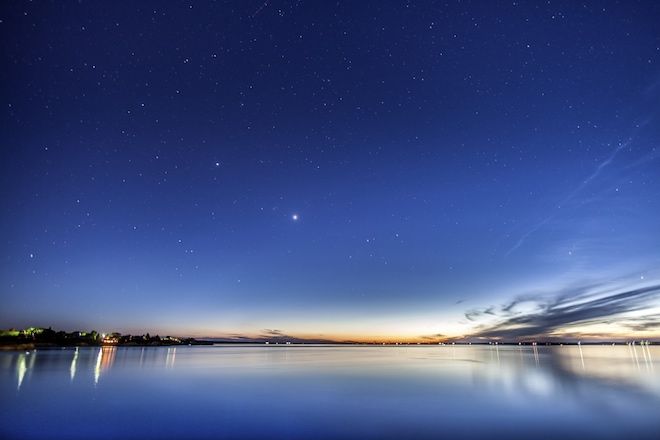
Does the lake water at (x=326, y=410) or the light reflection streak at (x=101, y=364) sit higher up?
the light reflection streak at (x=101, y=364)

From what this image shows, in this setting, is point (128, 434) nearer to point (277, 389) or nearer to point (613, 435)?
point (277, 389)

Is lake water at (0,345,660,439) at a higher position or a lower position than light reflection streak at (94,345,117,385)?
lower

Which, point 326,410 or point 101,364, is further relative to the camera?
point 101,364

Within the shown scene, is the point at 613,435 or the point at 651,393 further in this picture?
the point at 651,393

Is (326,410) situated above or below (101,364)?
below

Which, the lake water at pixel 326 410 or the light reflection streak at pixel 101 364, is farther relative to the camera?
the light reflection streak at pixel 101 364

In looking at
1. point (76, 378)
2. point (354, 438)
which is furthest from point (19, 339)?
point (354, 438)

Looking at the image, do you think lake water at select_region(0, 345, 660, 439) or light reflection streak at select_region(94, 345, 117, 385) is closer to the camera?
lake water at select_region(0, 345, 660, 439)

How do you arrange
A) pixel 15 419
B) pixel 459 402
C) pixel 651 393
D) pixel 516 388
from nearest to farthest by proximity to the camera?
pixel 15 419
pixel 459 402
pixel 651 393
pixel 516 388

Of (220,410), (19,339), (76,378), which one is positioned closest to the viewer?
(220,410)

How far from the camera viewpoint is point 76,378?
36688 mm

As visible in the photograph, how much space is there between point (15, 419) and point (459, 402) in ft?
74.3

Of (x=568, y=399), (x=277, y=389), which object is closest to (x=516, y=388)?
(x=568, y=399)

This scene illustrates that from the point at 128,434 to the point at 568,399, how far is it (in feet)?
80.9
